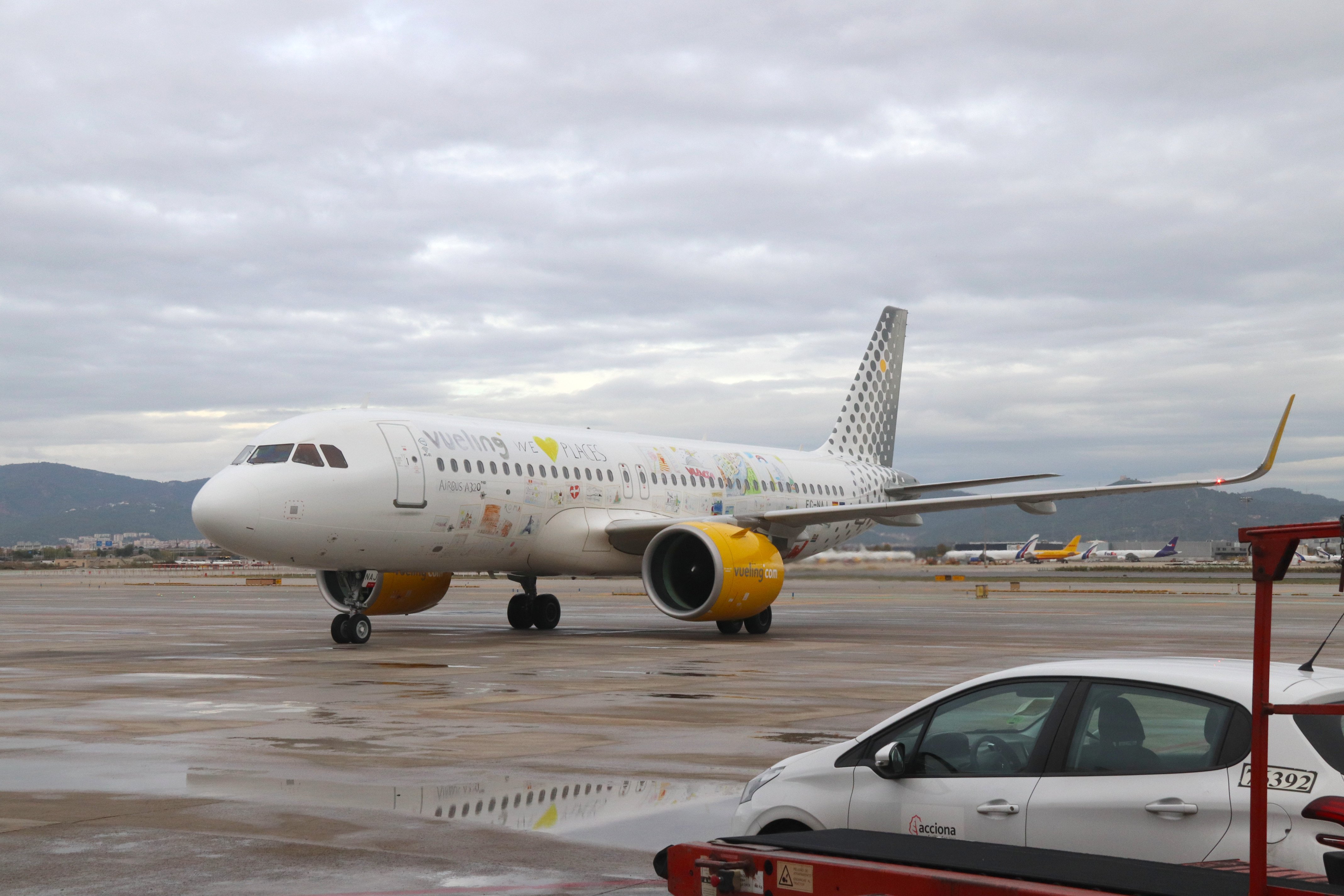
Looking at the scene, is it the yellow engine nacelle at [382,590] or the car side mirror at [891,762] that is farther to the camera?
the yellow engine nacelle at [382,590]

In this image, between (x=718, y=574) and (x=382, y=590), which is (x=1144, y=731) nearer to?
(x=718, y=574)

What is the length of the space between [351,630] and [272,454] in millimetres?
3481

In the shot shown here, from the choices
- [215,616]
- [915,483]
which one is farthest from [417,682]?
[915,483]

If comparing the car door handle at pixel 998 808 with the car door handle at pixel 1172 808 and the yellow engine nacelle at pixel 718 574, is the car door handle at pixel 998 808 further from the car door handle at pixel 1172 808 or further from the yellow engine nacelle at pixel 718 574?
the yellow engine nacelle at pixel 718 574

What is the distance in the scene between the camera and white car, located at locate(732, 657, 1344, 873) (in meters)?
4.98

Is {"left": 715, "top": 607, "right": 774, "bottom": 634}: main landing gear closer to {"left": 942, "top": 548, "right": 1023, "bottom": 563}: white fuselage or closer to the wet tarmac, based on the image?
the wet tarmac

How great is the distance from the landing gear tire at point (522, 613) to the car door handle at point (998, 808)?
2284 cm

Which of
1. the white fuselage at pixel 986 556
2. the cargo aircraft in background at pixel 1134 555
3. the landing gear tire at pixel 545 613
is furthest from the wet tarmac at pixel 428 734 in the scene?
the cargo aircraft in background at pixel 1134 555

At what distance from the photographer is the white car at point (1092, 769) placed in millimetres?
4984

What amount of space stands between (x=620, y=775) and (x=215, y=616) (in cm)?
2756

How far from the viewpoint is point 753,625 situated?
26219 millimetres

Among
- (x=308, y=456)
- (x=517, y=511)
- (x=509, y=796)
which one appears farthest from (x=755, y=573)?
(x=509, y=796)

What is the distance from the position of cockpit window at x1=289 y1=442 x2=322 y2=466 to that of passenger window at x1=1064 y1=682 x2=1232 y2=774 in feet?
59.6

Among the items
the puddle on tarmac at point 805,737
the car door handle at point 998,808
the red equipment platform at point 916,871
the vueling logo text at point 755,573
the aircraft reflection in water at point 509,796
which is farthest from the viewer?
the vueling logo text at point 755,573
